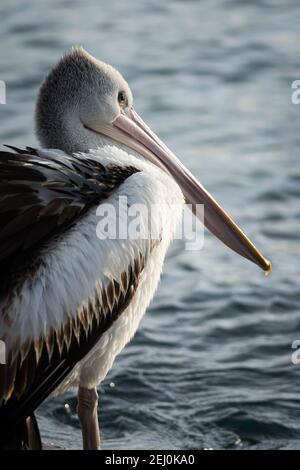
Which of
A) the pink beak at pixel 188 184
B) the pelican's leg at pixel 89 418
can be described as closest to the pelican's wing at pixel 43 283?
the pelican's leg at pixel 89 418

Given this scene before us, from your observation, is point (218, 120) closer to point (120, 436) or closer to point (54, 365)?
point (120, 436)

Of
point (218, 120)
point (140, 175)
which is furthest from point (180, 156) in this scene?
point (140, 175)

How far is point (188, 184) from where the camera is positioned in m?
4.73

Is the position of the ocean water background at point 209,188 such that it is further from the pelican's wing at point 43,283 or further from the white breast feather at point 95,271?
the pelican's wing at point 43,283

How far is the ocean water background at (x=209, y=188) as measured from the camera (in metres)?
5.13

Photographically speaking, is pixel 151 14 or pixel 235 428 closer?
pixel 235 428

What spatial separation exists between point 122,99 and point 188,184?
1.67 feet

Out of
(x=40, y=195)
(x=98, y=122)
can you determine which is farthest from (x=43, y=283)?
(x=98, y=122)

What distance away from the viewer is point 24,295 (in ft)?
12.5

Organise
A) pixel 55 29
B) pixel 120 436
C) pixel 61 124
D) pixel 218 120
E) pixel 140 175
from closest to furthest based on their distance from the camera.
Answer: pixel 140 175 → pixel 61 124 → pixel 120 436 → pixel 218 120 → pixel 55 29

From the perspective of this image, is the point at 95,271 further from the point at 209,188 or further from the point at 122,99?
the point at 209,188

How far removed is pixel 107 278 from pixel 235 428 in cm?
134

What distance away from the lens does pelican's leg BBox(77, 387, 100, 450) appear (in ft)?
14.8

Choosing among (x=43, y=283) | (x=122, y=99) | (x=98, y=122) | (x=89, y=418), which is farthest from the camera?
(x=122, y=99)
